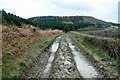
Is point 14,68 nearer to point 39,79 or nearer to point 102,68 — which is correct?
point 39,79

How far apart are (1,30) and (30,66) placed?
8.79m

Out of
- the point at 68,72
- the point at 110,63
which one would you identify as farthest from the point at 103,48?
the point at 68,72

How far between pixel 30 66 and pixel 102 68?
3882 mm

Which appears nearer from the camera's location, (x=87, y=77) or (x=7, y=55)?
(x=87, y=77)

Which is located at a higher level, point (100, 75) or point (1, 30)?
point (1, 30)

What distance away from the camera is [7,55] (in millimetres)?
16297

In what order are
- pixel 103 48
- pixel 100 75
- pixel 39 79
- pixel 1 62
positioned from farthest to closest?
1. pixel 103 48
2. pixel 1 62
3. pixel 100 75
4. pixel 39 79

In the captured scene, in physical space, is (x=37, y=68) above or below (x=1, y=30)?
below

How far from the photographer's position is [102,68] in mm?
14703

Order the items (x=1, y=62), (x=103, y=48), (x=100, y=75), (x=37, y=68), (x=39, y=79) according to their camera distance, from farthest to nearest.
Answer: (x=103, y=48) < (x=37, y=68) < (x=1, y=62) < (x=100, y=75) < (x=39, y=79)

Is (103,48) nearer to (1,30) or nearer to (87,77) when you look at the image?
(1,30)

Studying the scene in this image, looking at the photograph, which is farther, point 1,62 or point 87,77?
point 1,62

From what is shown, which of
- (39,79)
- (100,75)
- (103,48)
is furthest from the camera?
(103,48)

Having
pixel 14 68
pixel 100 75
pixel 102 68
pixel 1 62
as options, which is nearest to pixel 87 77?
pixel 100 75
